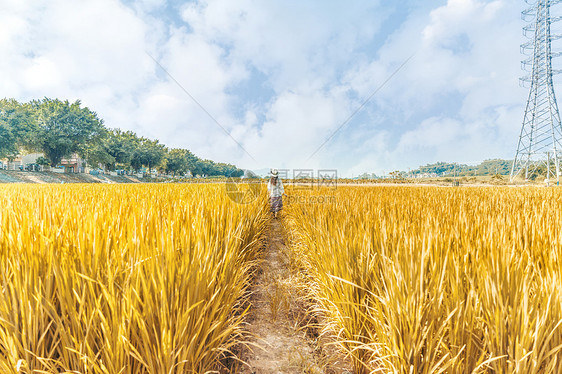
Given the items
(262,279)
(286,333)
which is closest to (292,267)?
(262,279)

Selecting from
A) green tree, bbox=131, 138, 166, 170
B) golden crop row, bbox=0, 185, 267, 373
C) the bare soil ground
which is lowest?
the bare soil ground

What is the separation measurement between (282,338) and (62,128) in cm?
5098

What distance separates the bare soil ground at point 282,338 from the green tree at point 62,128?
49037mm

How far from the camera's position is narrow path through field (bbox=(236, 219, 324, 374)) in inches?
76.7

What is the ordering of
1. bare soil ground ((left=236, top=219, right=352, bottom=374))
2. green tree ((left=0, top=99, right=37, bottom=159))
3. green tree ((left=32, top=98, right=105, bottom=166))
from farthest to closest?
green tree ((left=32, top=98, right=105, bottom=166)), green tree ((left=0, top=99, right=37, bottom=159)), bare soil ground ((left=236, top=219, right=352, bottom=374))

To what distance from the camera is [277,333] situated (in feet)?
8.00

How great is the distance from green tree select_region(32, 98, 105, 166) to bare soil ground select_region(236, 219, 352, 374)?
1931 inches

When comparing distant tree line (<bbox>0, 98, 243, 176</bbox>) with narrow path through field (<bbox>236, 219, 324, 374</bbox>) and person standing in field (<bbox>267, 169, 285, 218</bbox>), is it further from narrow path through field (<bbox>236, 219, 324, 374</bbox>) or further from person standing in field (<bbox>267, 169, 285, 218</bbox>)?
narrow path through field (<bbox>236, 219, 324, 374</bbox>)

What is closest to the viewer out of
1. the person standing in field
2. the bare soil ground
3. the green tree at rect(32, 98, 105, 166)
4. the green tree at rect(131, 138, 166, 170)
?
Answer: the bare soil ground

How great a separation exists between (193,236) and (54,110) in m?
53.3

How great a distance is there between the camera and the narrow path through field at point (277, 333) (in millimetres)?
1949

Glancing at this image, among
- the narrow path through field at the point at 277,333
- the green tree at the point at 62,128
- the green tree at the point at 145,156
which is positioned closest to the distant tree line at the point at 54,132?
the green tree at the point at 62,128

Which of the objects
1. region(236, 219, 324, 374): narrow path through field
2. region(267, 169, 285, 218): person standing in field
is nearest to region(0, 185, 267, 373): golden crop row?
region(236, 219, 324, 374): narrow path through field

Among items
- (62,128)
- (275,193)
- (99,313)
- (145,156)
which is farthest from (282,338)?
(145,156)
